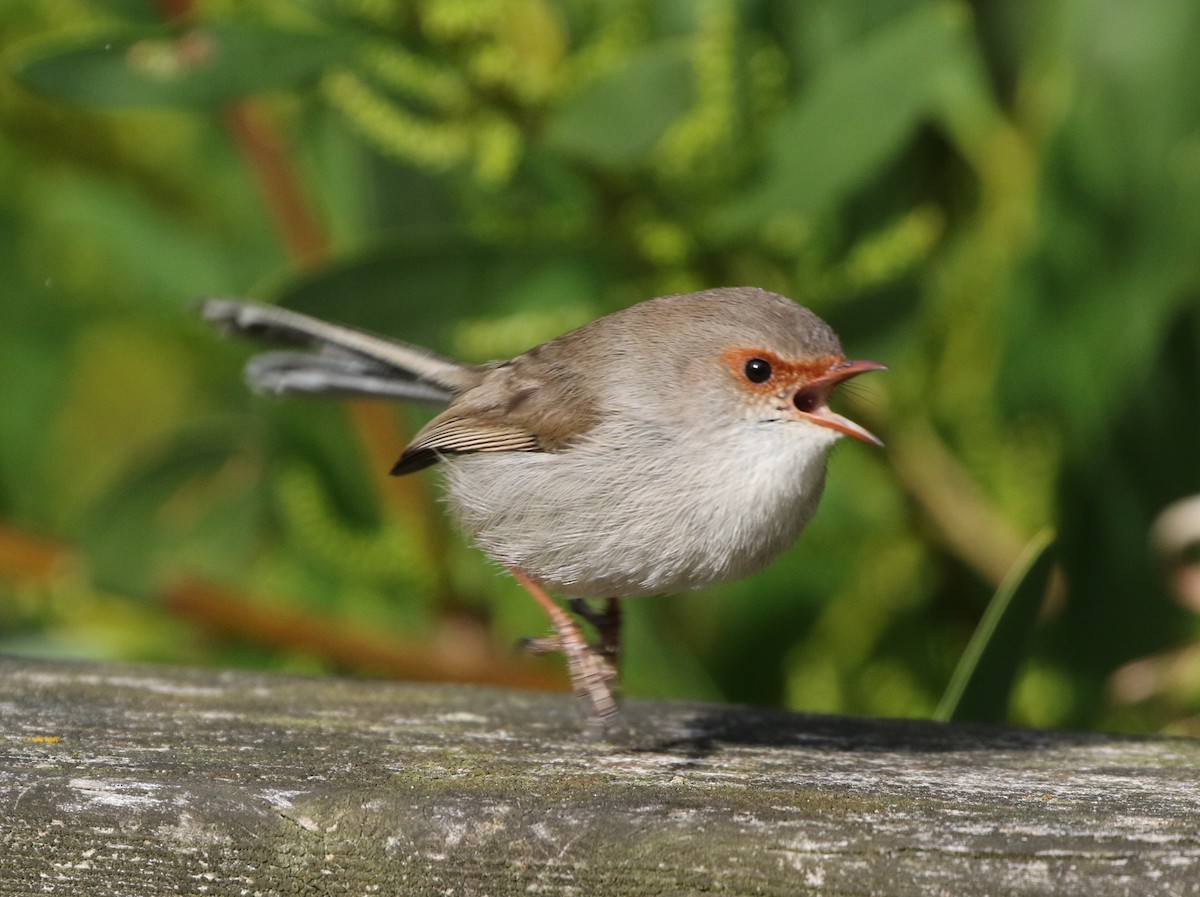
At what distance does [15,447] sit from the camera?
5438 mm

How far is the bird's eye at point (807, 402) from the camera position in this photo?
10.3 feet

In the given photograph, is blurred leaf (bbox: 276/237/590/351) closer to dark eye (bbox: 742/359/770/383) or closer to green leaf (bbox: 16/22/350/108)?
green leaf (bbox: 16/22/350/108)

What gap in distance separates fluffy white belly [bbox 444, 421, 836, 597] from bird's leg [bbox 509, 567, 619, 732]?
0.07 metres

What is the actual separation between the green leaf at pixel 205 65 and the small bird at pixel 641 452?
1.04 meters

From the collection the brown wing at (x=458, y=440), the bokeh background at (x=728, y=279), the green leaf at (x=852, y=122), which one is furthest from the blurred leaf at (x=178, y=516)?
the green leaf at (x=852, y=122)

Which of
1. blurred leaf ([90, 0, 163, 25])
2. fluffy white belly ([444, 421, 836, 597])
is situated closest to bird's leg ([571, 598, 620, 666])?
fluffy white belly ([444, 421, 836, 597])

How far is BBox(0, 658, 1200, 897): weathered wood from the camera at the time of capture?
202 centimetres

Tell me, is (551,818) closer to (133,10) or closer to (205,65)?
(205,65)

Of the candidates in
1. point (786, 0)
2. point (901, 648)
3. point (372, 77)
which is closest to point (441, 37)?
point (372, 77)

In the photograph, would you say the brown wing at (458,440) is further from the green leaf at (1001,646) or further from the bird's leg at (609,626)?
the green leaf at (1001,646)

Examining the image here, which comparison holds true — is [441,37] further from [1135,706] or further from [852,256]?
[1135,706]

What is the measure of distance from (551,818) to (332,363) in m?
1.80

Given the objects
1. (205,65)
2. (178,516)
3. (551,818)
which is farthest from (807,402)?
(178,516)

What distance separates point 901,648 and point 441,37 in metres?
2.13
